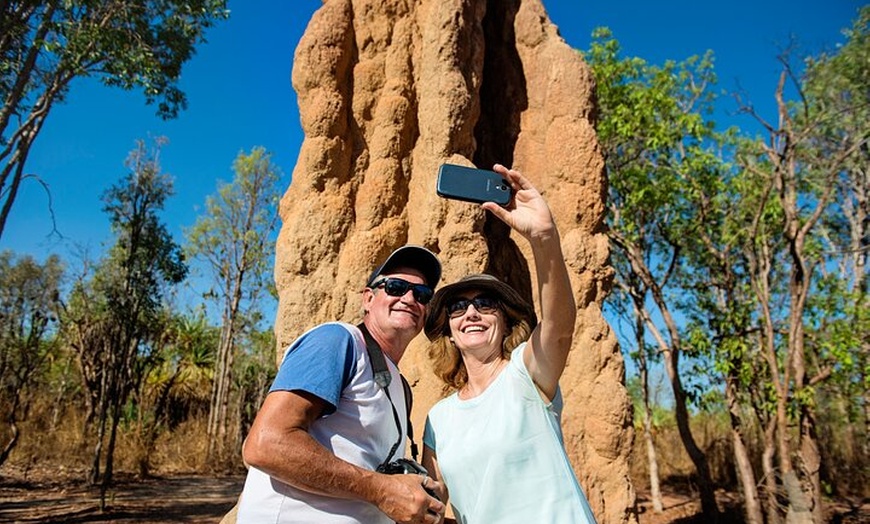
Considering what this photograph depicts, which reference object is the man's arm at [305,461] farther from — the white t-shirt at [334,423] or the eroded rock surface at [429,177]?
the eroded rock surface at [429,177]

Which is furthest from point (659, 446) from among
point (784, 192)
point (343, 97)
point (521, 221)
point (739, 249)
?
point (521, 221)

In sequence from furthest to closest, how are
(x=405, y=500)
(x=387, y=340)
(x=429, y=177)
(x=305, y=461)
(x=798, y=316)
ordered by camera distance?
(x=798, y=316) < (x=429, y=177) < (x=387, y=340) < (x=405, y=500) < (x=305, y=461)

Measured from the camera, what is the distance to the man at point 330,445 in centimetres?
154

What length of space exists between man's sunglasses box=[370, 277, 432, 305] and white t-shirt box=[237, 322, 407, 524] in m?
0.25

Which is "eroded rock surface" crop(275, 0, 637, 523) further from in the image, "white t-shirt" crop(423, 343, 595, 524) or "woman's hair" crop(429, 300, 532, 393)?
"white t-shirt" crop(423, 343, 595, 524)

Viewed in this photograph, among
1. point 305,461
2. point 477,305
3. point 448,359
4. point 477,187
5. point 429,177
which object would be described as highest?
point 429,177

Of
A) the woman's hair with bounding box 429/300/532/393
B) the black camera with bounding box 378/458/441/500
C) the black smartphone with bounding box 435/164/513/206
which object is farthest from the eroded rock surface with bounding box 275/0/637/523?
the black smartphone with bounding box 435/164/513/206

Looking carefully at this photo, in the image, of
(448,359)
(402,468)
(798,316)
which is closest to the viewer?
(402,468)

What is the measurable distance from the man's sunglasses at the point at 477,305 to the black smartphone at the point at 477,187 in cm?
43

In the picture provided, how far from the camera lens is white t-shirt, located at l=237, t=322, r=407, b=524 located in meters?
1.61

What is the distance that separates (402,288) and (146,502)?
28.0 feet

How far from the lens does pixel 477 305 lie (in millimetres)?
2133

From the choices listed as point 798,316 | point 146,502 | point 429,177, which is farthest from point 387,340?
point 146,502

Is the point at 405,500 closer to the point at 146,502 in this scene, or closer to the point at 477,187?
the point at 477,187
